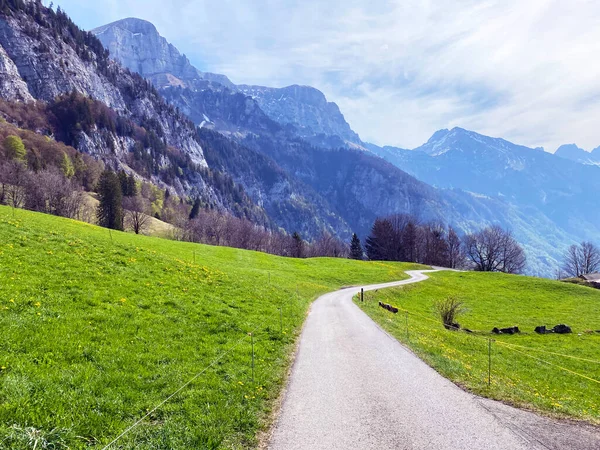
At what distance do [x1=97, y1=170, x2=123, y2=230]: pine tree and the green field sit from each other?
85.8m

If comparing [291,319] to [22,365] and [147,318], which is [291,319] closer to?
[147,318]

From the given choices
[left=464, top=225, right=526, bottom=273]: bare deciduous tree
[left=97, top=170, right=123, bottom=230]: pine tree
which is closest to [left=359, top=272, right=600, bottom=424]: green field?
[left=464, top=225, right=526, bottom=273]: bare deciduous tree

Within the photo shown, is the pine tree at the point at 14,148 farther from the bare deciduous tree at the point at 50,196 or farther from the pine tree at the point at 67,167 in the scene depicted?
the bare deciduous tree at the point at 50,196

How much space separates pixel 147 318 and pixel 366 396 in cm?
1060

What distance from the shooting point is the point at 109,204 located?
96.6 m

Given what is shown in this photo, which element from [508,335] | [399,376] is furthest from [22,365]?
[508,335]

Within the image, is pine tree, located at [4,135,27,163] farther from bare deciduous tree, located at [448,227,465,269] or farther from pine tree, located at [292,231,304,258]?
bare deciduous tree, located at [448,227,465,269]

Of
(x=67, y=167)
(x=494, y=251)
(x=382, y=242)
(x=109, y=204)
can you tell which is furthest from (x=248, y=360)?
(x=67, y=167)

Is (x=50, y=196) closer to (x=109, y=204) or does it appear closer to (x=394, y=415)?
(x=109, y=204)

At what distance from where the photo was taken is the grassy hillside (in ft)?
24.9

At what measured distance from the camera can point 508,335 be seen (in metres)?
34.7

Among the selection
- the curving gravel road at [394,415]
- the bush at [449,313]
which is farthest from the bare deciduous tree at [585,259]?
the curving gravel road at [394,415]

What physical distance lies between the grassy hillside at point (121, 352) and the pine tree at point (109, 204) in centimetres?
8143

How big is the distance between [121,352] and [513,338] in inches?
1476
